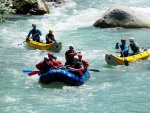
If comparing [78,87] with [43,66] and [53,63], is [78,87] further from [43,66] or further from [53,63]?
[43,66]

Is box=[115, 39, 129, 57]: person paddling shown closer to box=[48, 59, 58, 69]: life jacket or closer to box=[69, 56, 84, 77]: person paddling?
box=[69, 56, 84, 77]: person paddling

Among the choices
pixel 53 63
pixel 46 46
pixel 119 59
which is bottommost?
pixel 46 46

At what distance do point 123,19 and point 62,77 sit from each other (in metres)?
11.3

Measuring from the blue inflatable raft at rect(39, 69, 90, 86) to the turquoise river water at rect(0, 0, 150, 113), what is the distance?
22 centimetres

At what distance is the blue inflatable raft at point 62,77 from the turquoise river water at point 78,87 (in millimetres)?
223

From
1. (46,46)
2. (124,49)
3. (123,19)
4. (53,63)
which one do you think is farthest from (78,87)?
(123,19)

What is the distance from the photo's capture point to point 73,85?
42.9ft

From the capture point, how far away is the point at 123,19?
23188mm

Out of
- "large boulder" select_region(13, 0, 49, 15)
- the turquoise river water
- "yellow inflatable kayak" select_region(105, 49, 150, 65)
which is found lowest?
the turquoise river water

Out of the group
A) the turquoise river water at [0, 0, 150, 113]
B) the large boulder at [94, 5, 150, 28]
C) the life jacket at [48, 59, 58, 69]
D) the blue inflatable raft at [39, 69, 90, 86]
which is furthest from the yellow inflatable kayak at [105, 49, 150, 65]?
the large boulder at [94, 5, 150, 28]

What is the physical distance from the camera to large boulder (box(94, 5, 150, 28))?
23109 mm

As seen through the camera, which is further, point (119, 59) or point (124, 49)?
point (124, 49)

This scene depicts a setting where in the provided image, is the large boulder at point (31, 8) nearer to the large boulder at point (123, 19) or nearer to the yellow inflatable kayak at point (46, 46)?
the large boulder at point (123, 19)

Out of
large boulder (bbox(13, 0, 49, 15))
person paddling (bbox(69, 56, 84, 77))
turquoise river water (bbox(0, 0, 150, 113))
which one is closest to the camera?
turquoise river water (bbox(0, 0, 150, 113))
